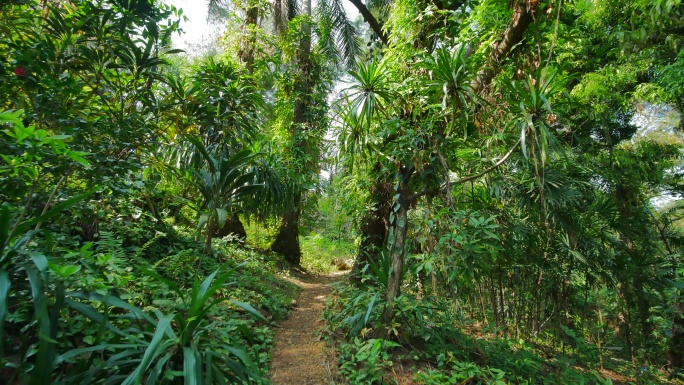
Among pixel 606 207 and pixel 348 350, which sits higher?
pixel 606 207

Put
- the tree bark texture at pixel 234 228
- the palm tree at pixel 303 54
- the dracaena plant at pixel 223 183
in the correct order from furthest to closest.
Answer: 1. the palm tree at pixel 303 54
2. the tree bark texture at pixel 234 228
3. the dracaena plant at pixel 223 183

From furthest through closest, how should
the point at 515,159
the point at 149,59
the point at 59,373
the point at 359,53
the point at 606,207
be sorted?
the point at 359,53
the point at 606,207
the point at 515,159
the point at 149,59
the point at 59,373

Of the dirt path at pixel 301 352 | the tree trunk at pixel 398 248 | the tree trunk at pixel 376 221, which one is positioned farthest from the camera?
the tree trunk at pixel 376 221

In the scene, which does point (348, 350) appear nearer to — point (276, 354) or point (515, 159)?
point (276, 354)

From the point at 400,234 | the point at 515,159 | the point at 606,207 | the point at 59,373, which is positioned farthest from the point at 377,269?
the point at 606,207

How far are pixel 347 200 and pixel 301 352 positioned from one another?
105 inches

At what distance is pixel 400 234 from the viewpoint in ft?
10.3

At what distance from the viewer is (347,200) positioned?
17.6 feet

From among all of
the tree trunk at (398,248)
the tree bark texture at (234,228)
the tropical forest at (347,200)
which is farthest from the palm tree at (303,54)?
the tree trunk at (398,248)

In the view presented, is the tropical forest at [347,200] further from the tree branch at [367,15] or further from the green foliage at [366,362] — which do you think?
the tree branch at [367,15]

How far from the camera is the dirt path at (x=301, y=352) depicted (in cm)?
271

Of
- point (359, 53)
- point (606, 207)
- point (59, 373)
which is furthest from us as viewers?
point (359, 53)

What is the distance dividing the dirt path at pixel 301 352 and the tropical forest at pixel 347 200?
0.02 metres

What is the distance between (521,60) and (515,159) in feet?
3.42
